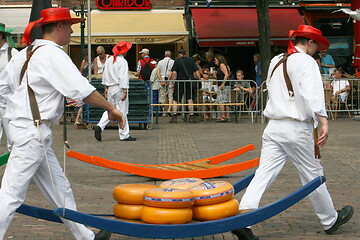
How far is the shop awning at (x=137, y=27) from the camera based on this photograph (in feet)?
85.4

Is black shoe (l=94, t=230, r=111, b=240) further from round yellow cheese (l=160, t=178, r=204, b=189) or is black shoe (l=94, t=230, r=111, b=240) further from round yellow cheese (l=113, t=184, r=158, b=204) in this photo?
round yellow cheese (l=160, t=178, r=204, b=189)

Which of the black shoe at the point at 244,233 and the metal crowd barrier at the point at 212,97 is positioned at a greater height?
the metal crowd barrier at the point at 212,97

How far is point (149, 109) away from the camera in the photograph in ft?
57.8

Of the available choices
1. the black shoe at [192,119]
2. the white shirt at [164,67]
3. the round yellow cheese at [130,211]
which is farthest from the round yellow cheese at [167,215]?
the white shirt at [164,67]

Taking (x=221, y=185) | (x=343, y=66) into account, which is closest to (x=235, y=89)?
(x=343, y=66)

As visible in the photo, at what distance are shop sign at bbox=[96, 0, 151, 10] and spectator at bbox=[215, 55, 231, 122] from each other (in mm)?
8398

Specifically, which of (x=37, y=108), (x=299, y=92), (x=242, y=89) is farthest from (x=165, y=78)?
(x=37, y=108)

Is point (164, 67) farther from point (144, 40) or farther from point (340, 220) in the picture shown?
point (340, 220)

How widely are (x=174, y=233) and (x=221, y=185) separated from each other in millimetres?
665

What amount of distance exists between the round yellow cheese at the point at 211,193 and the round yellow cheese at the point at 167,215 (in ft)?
0.58

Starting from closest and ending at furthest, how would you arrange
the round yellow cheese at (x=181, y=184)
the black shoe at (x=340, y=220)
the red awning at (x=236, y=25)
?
the round yellow cheese at (x=181, y=184)
the black shoe at (x=340, y=220)
the red awning at (x=236, y=25)

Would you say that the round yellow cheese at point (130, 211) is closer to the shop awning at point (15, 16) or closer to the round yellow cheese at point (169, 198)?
the round yellow cheese at point (169, 198)

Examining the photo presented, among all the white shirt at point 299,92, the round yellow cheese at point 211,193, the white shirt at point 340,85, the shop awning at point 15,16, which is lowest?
the round yellow cheese at point 211,193

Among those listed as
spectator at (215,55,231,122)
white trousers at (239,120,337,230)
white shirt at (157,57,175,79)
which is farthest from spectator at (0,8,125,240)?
white shirt at (157,57,175,79)
